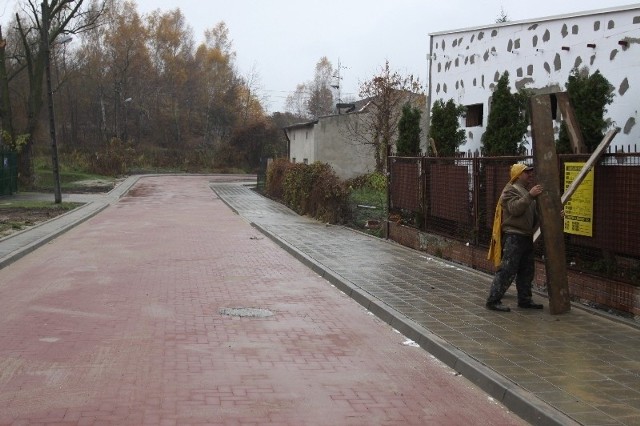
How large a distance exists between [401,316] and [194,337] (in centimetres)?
245

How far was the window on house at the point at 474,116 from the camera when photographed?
17.7 meters

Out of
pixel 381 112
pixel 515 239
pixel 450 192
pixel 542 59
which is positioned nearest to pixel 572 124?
pixel 515 239

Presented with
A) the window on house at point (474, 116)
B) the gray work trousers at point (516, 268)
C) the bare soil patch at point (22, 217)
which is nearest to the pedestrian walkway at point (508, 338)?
the gray work trousers at point (516, 268)

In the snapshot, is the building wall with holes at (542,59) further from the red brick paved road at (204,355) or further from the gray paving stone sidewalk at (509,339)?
the red brick paved road at (204,355)

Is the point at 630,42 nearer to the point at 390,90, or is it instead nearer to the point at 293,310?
the point at 293,310

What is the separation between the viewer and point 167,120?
274 ft

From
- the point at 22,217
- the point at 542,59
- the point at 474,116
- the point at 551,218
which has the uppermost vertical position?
the point at 542,59

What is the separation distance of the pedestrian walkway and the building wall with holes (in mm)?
2478

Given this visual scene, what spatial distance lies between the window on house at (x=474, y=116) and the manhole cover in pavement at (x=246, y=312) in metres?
10.1

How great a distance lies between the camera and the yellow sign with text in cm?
913

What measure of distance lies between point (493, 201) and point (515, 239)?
10.3 ft

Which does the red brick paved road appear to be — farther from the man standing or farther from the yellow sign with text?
the yellow sign with text

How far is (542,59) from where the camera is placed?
14.7 metres

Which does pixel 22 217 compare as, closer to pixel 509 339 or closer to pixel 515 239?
pixel 515 239
